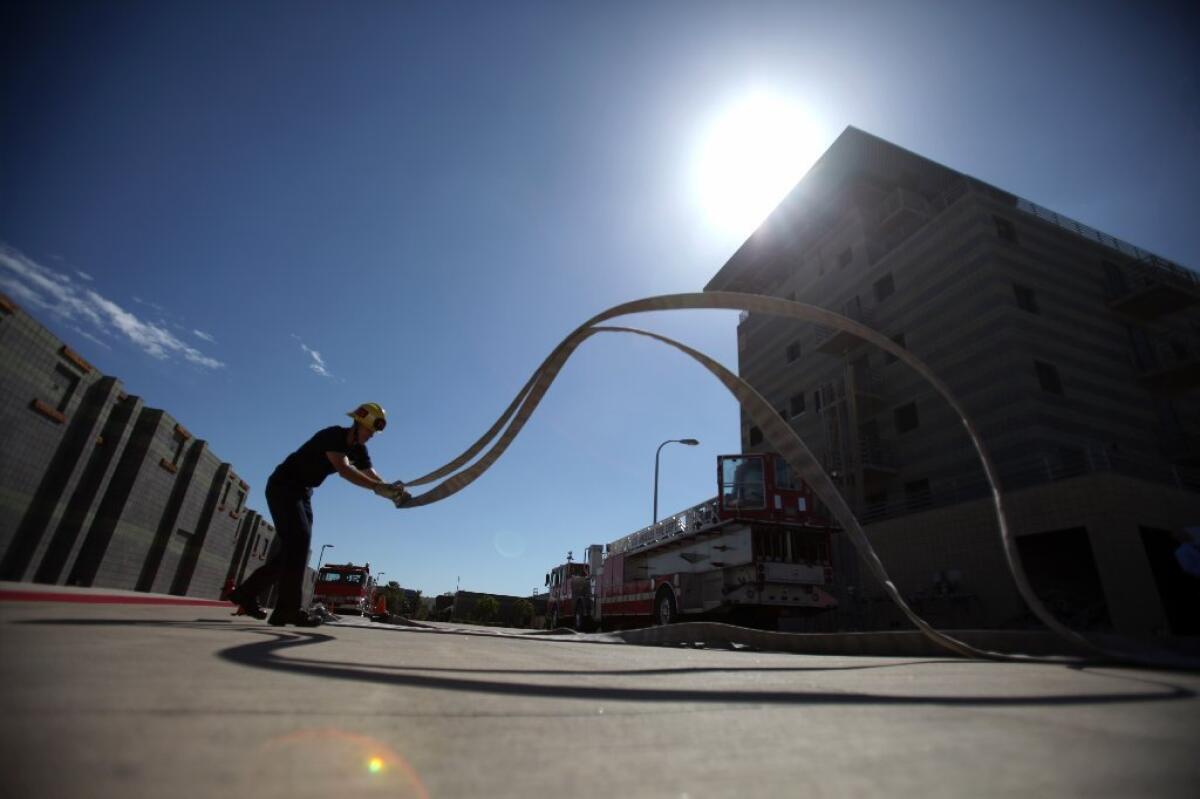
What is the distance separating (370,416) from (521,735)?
452 centimetres

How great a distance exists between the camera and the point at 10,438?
1116 centimetres

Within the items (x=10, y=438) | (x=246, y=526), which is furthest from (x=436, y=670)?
(x=246, y=526)

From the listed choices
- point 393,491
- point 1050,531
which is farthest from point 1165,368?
point 393,491

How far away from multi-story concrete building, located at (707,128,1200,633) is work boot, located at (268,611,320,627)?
53.3ft

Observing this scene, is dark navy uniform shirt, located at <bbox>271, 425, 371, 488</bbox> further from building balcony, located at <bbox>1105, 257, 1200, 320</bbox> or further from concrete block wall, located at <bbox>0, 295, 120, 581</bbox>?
building balcony, located at <bbox>1105, 257, 1200, 320</bbox>

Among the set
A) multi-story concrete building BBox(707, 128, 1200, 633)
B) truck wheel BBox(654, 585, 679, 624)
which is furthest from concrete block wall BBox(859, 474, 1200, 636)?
truck wheel BBox(654, 585, 679, 624)

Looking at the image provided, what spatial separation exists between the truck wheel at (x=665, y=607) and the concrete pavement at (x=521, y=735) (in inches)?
508

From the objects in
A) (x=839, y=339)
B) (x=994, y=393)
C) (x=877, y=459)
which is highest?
(x=839, y=339)

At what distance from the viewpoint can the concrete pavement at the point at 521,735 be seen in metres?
0.76

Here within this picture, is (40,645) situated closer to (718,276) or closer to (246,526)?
(246,526)

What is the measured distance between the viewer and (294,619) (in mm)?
4543

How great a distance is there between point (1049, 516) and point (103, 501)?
26.1 meters

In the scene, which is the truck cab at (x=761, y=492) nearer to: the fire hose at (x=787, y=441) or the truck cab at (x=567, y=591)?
the fire hose at (x=787, y=441)

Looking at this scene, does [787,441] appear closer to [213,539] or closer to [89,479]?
[89,479]
